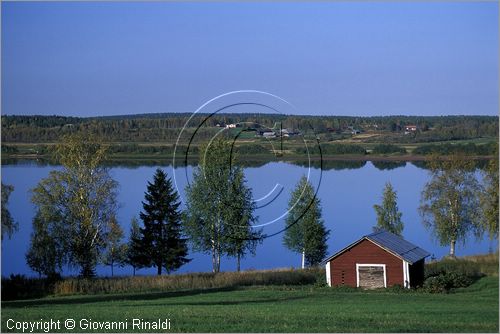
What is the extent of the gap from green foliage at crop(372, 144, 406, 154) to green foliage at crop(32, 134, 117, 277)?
68338mm

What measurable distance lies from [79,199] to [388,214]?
23852 mm

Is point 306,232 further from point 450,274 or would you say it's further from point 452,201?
point 450,274

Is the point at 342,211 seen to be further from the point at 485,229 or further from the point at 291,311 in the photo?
the point at 291,311

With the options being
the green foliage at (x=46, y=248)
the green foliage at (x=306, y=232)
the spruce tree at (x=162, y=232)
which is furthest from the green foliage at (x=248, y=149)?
the green foliage at (x=46, y=248)

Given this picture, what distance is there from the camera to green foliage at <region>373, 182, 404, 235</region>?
168 feet

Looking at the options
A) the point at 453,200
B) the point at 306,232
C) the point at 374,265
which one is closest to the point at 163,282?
the point at 374,265

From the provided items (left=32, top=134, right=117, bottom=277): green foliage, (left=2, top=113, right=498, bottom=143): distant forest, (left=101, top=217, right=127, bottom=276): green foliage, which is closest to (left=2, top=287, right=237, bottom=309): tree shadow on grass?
(left=101, top=217, right=127, bottom=276): green foliage

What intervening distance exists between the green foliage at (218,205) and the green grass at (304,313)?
11113 millimetres

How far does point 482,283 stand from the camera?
1283 inches

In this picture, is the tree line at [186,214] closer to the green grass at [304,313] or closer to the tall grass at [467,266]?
the tall grass at [467,266]

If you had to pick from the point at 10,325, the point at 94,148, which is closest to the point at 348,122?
the point at 94,148

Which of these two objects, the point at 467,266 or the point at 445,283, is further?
the point at 467,266

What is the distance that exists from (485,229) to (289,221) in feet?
44.5

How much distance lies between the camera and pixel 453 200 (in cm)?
4769
